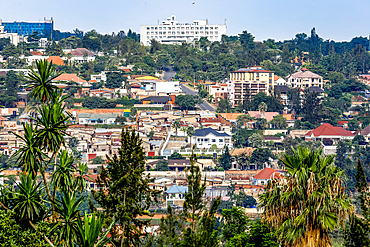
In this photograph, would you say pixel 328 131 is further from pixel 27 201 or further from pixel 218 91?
pixel 27 201

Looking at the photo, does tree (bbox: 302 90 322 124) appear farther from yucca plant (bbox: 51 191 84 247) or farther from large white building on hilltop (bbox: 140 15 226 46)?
yucca plant (bbox: 51 191 84 247)

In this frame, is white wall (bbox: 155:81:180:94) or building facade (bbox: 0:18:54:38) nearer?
white wall (bbox: 155:81:180:94)

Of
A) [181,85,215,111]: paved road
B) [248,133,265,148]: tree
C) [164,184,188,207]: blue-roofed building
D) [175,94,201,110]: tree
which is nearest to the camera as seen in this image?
[164,184,188,207]: blue-roofed building

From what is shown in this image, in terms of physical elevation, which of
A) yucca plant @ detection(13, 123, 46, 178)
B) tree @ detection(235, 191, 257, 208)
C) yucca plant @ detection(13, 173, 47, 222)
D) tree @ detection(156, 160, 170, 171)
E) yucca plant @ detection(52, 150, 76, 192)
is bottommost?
tree @ detection(235, 191, 257, 208)

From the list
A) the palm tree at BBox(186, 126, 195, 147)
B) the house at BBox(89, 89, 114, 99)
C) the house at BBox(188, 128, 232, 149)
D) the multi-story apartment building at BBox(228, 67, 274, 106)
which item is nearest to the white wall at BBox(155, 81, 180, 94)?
the house at BBox(89, 89, 114, 99)

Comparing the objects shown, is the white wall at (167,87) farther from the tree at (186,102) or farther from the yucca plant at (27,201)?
the yucca plant at (27,201)

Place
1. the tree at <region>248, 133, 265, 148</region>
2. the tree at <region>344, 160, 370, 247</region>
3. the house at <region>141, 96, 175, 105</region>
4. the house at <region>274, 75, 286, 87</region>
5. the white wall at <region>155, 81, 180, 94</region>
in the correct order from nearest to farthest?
the tree at <region>344, 160, 370, 247</region>
the tree at <region>248, 133, 265, 148</region>
the house at <region>141, 96, 175, 105</region>
the white wall at <region>155, 81, 180, 94</region>
the house at <region>274, 75, 286, 87</region>

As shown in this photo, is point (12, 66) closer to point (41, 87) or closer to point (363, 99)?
point (363, 99)
